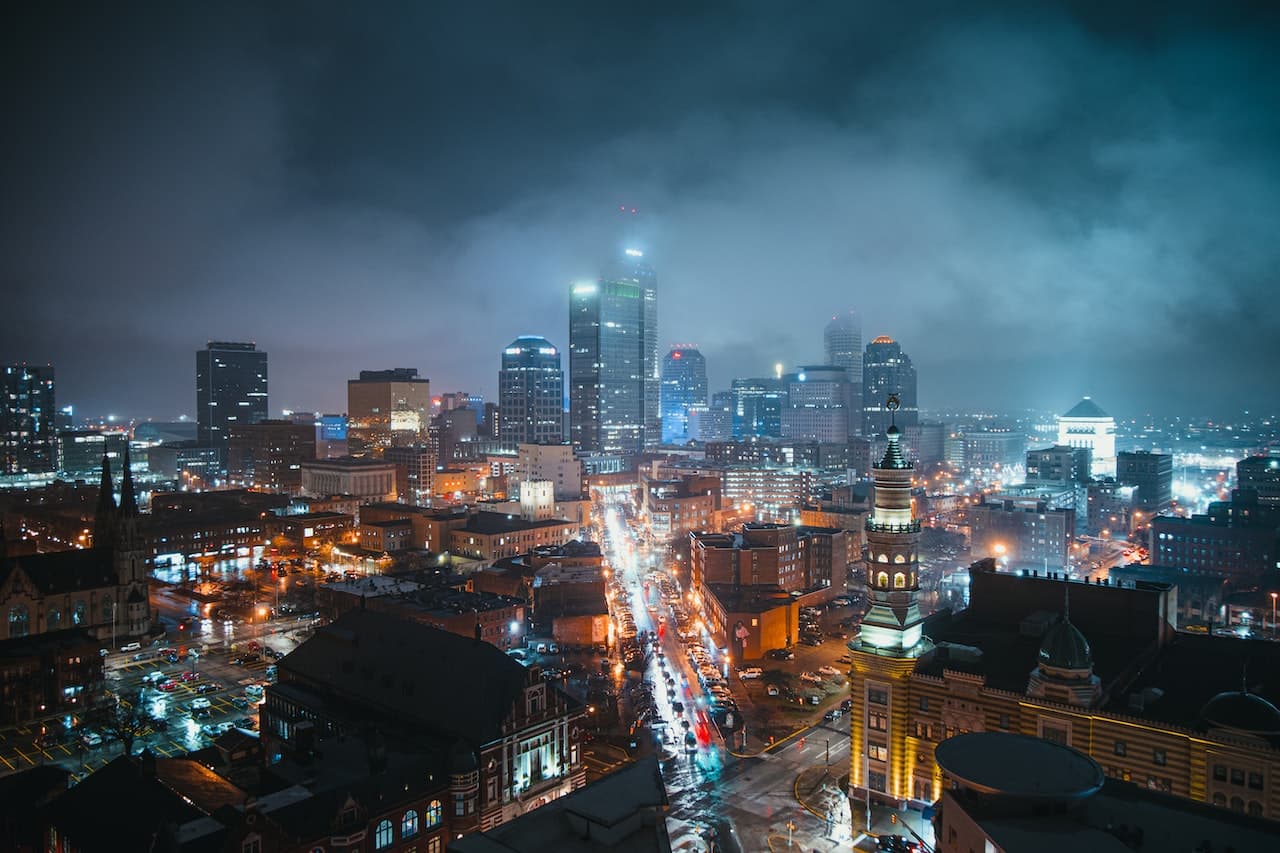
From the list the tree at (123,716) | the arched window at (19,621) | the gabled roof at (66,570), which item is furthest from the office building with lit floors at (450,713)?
the gabled roof at (66,570)

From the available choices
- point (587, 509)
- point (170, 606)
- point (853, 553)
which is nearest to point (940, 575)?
point (853, 553)

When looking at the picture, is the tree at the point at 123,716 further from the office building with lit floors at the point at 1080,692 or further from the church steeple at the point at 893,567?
the church steeple at the point at 893,567

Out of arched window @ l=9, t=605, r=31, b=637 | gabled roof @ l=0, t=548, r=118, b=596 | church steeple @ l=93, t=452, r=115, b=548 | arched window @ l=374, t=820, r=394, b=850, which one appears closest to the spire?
church steeple @ l=93, t=452, r=115, b=548

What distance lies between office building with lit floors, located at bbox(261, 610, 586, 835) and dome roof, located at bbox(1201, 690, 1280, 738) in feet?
126

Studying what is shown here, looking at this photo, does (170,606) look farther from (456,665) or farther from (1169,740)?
(1169,740)

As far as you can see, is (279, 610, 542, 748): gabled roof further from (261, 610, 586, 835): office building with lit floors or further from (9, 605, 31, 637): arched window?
(9, 605, 31, 637): arched window

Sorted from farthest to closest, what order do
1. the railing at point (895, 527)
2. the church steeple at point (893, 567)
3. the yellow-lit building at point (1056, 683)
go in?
the railing at point (895, 527) < the church steeple at point (893, 567) < the yellow-lit building at point (1056, 683)

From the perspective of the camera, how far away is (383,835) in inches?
1758

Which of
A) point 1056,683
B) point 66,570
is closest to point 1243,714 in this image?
point 1056,683

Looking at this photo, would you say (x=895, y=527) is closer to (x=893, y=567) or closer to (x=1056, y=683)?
(x=893, y=567)

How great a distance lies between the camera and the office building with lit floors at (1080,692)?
1686 inches

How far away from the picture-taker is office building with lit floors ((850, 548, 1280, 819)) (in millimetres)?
42812

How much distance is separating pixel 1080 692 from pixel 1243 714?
7844mm

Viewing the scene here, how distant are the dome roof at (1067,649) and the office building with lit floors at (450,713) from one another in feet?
104
